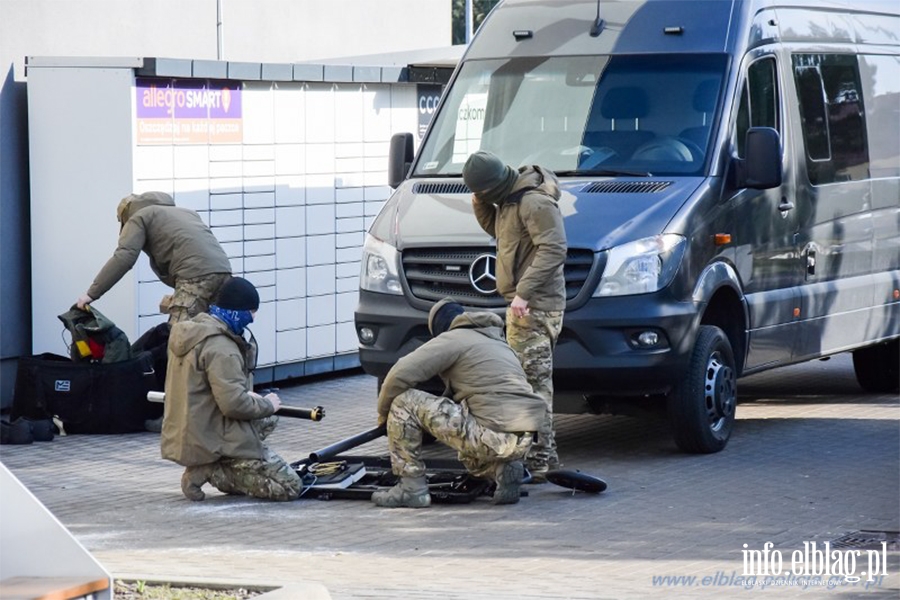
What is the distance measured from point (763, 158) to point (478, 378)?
2.66 metres

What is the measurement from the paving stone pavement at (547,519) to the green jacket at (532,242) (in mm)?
1139

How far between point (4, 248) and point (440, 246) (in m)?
3.96

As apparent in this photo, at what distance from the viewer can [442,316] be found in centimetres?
948

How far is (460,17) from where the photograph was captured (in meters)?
38.2

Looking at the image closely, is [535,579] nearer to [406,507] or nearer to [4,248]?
[406,507]

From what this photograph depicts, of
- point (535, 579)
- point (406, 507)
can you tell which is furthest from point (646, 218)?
point (535, 579)

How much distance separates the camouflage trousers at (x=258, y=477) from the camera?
938 centimetres

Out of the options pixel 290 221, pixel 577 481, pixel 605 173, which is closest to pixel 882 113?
pixel 605 173

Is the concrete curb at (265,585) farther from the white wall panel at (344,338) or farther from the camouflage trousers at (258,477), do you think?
the white wall panel at (344,338)

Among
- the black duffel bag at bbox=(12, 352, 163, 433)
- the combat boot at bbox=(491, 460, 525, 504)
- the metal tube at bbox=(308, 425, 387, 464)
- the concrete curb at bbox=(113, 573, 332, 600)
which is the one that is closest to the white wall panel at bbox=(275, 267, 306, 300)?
the black duffel bag at bbox=(12, 352, 163, 433)

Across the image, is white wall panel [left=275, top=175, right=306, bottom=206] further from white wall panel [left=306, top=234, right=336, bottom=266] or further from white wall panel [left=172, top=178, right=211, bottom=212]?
white wall panel [left=172, top=178, right=211, bottom=212]

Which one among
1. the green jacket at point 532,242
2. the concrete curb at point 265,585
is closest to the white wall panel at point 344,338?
the green jacket at point 532,242

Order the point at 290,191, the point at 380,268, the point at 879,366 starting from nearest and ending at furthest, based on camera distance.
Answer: the point at 380,268 → the point at 879,366 → the point at 290,191

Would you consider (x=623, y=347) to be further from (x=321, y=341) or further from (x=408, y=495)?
(x=321, y=341)
